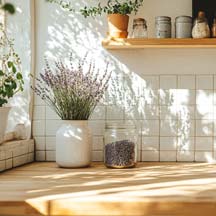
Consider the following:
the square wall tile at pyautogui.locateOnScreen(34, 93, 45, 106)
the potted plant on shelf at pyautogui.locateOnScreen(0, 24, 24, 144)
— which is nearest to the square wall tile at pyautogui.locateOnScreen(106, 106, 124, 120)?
the square wall tile at pyautogui.locateOnScreen(34, 93, 45, 106)

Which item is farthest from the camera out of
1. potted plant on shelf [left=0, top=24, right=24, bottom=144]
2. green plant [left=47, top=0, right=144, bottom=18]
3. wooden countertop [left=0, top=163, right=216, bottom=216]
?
green plant [left=47, top=0, right=144, bottom=18]

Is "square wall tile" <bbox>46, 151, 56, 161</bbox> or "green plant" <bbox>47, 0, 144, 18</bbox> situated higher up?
"green plant" <bbox>47, 0, 144, 18</bbox>

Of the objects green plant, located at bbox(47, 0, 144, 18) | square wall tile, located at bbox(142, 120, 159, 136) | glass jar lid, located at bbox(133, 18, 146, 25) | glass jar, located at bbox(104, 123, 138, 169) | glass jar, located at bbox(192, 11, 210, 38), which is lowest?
glass jar, located at bbox(104, 123, 138, 169)

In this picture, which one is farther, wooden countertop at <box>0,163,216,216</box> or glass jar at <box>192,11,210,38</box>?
glass jar at <box>192,11,210,38</box>

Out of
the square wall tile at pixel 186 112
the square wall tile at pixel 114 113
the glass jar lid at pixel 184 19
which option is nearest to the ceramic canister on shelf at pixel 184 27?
the glass jar lid at pixel 184 19

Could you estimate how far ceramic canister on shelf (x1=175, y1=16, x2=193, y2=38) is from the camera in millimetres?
1956

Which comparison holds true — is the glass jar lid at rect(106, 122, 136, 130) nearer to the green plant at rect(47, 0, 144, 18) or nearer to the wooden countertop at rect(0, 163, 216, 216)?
the wooden countertop at rect(0, 163, 216, 216)

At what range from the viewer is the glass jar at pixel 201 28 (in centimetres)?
191

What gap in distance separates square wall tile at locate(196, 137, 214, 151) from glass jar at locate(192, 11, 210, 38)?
511 millimetres

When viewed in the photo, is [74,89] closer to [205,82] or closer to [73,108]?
[73,108]

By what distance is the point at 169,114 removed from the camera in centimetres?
211

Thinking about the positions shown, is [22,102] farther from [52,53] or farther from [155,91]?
[155,91]

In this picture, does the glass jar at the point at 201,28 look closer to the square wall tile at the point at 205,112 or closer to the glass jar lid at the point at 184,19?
the glass jar lid at the point at 184,19

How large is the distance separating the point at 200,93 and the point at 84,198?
1.09m
